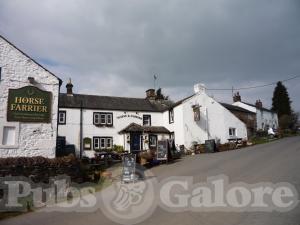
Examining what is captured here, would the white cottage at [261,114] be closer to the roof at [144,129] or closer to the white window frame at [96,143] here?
the roof at [144,129]

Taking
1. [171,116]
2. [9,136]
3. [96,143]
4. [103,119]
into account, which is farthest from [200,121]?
A: [9,136]

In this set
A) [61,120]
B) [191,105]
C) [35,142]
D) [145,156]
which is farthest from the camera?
[191,105]

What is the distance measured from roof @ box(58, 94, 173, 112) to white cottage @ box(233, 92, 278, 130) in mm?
19613

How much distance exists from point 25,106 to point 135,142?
14.4 meters

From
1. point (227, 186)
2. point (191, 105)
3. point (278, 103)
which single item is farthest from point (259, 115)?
point (227, 186)

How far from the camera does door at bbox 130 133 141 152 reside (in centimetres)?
3123

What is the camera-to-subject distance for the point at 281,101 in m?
63.7

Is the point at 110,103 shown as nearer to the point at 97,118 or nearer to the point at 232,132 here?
the point at 97,118

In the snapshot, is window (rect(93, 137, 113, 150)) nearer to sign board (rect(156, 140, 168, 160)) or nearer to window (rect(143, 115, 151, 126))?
window (rect(143, 115, 151, 126))

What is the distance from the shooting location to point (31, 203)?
13.9 m

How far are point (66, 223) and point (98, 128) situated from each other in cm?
2128

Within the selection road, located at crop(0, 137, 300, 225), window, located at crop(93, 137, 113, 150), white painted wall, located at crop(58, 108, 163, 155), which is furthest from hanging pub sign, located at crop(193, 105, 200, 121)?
road, located at crop(0, 137, 300, 225)

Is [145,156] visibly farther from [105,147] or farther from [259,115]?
[259,115]

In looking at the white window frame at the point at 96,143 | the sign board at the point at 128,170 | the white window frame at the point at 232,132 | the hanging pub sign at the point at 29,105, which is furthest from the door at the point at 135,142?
the sign board at the point at 128,170
